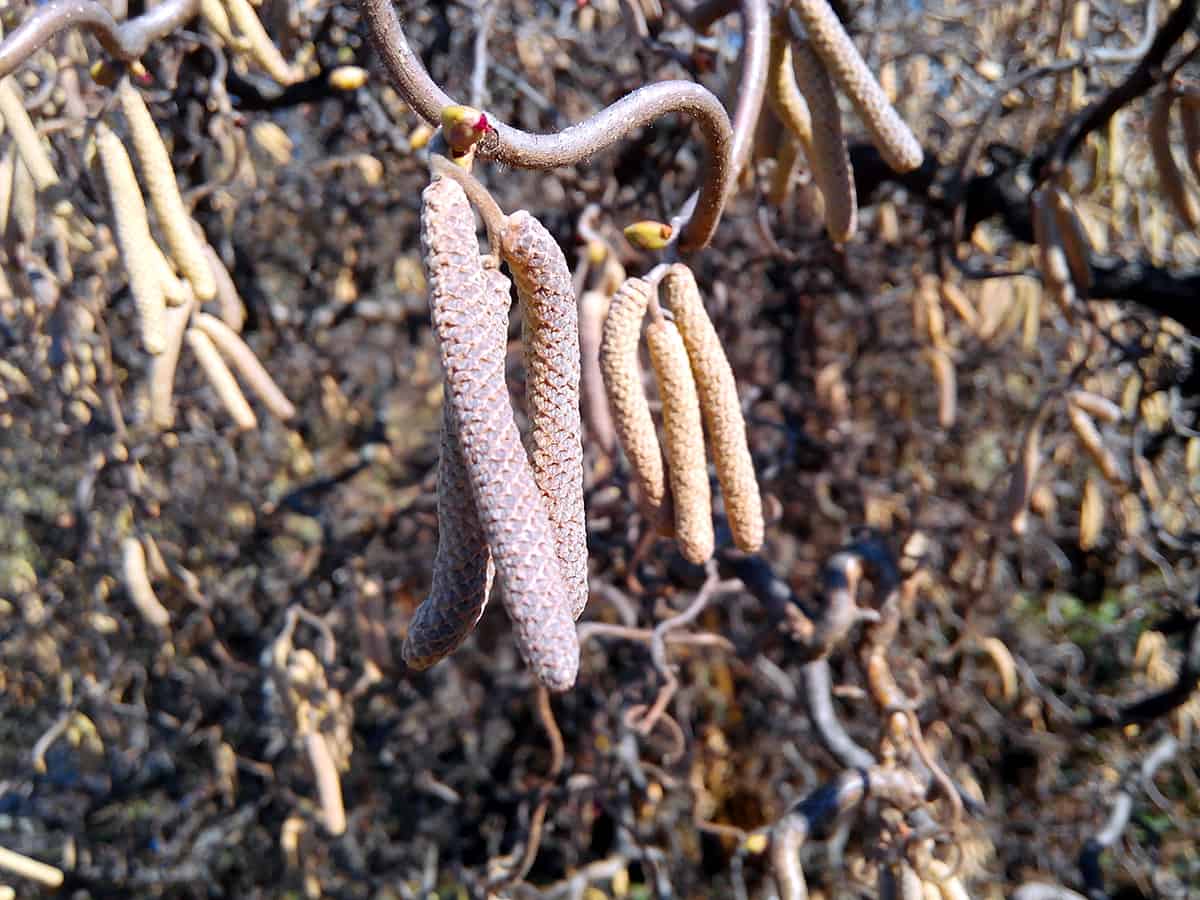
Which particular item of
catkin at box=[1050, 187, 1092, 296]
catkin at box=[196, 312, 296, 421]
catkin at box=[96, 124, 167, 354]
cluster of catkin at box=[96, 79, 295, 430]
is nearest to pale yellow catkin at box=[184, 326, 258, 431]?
catkin at box=[196, 312, 296, 421]

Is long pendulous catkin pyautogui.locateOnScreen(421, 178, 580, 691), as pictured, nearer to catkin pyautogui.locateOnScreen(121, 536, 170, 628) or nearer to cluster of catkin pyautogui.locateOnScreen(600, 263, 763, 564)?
cluster of catkin pyautogui.locateOnScreen(600, 263, 763, 564)

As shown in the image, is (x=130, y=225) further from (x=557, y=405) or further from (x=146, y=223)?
(x=557, y=405)

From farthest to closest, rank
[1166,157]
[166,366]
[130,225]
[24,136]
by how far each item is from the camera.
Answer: [1166,157] → [166,366] → [24,136] → [130,225]

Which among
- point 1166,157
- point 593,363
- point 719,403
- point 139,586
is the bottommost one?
point 139,586

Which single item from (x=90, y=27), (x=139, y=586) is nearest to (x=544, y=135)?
(x=90, y=27)

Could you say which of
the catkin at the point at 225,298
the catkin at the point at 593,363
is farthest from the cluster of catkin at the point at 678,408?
the catkin at the point at 225,298
